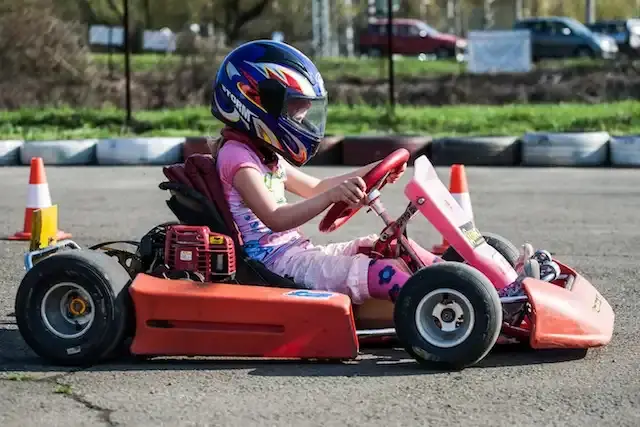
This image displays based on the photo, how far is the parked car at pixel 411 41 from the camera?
39.8 metres

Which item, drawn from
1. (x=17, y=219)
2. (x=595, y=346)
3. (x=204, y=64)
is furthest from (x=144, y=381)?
(x=204, y=64)

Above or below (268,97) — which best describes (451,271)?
below

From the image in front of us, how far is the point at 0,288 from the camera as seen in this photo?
622 centimetres

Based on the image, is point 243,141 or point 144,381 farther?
point 243,141

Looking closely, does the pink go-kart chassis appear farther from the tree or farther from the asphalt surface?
the tree

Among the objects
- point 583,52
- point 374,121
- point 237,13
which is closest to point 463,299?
point 374,121

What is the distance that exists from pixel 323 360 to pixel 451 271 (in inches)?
25.6

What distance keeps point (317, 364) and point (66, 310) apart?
1.00 meters

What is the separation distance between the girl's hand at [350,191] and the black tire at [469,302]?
14.7 inches

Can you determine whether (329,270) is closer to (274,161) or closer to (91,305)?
(274,161)

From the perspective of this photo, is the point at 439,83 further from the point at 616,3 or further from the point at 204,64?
the point at 616,3

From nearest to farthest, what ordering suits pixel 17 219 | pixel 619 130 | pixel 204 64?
pixel 17 219 < pixel 619 130 < pixel 204 64

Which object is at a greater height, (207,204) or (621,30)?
(621,30)

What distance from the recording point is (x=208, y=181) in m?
4.82
